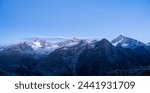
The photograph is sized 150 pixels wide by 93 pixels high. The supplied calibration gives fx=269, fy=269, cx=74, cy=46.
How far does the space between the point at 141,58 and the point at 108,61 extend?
13.1 metres

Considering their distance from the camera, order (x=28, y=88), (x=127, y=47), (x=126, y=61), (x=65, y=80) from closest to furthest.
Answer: (x=28, y=88) < (x=65, y=80) < (x=126, y=61) < (x=127, y=47)

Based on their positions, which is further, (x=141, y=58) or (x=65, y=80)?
(x=141, y=58)

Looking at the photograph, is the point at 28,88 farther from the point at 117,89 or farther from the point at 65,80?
the point at 117,89

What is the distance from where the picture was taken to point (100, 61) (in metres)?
105

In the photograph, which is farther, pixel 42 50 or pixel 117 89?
pixel 42 50

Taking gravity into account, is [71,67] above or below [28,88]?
below

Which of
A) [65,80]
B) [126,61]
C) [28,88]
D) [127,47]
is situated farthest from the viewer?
[127,47]

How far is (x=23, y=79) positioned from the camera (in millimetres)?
12438

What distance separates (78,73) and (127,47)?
124ft

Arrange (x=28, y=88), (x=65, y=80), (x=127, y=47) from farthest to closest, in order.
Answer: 1. (x=127, y=47)
2. (x=65, y=80)
3. (x=28, y=88)

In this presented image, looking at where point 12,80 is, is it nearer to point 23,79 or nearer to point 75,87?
point 23,79

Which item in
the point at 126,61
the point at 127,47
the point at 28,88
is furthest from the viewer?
the point at 127,47

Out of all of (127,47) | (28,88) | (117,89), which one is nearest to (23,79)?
(28,88)

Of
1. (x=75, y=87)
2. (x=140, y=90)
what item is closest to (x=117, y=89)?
(x=140, y=90)
